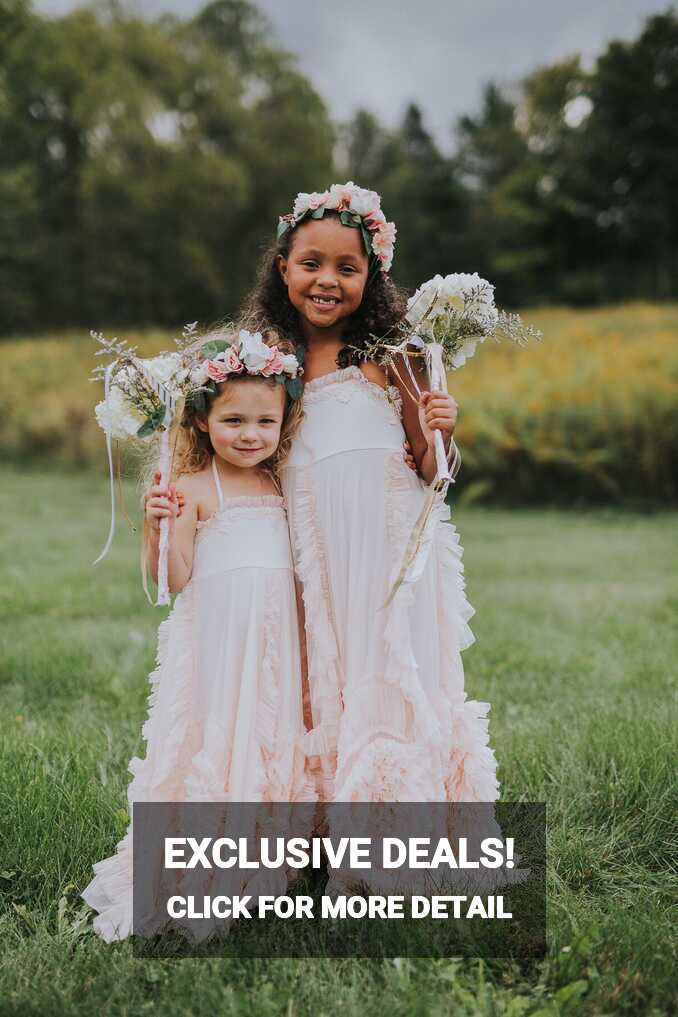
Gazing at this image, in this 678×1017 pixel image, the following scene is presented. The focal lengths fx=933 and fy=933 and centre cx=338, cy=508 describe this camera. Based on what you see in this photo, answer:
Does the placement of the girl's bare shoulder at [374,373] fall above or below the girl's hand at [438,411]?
above

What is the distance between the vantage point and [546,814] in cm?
304

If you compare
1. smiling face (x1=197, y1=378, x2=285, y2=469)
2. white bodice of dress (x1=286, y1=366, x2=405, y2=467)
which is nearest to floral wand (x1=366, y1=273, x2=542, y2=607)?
white bodice of dress (x1=286, y1=366, x2=405, y2=467)

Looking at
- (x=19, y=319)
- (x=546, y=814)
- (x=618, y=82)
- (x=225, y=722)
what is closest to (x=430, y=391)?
(x=225, y=722)

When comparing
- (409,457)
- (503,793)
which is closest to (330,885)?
(503,793)

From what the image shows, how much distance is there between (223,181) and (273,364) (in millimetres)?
26107

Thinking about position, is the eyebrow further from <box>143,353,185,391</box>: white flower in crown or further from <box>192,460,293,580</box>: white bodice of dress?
<box>192,460,293,580</box>: white bodice of dress

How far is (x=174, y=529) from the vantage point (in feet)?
8.29

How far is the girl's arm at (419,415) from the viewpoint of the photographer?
2.59m

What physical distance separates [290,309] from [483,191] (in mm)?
36324

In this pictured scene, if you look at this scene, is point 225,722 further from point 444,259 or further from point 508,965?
point 444,259

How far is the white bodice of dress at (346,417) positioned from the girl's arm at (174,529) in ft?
1.10

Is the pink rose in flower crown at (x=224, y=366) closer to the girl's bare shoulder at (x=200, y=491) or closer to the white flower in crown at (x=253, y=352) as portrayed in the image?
the white flower in crown at (x=253, y=352)

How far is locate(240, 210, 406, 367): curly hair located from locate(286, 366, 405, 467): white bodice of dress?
0.30ft

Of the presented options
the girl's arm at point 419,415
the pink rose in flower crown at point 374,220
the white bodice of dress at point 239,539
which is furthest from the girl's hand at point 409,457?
the pink rose in flower crown at point 374,220
